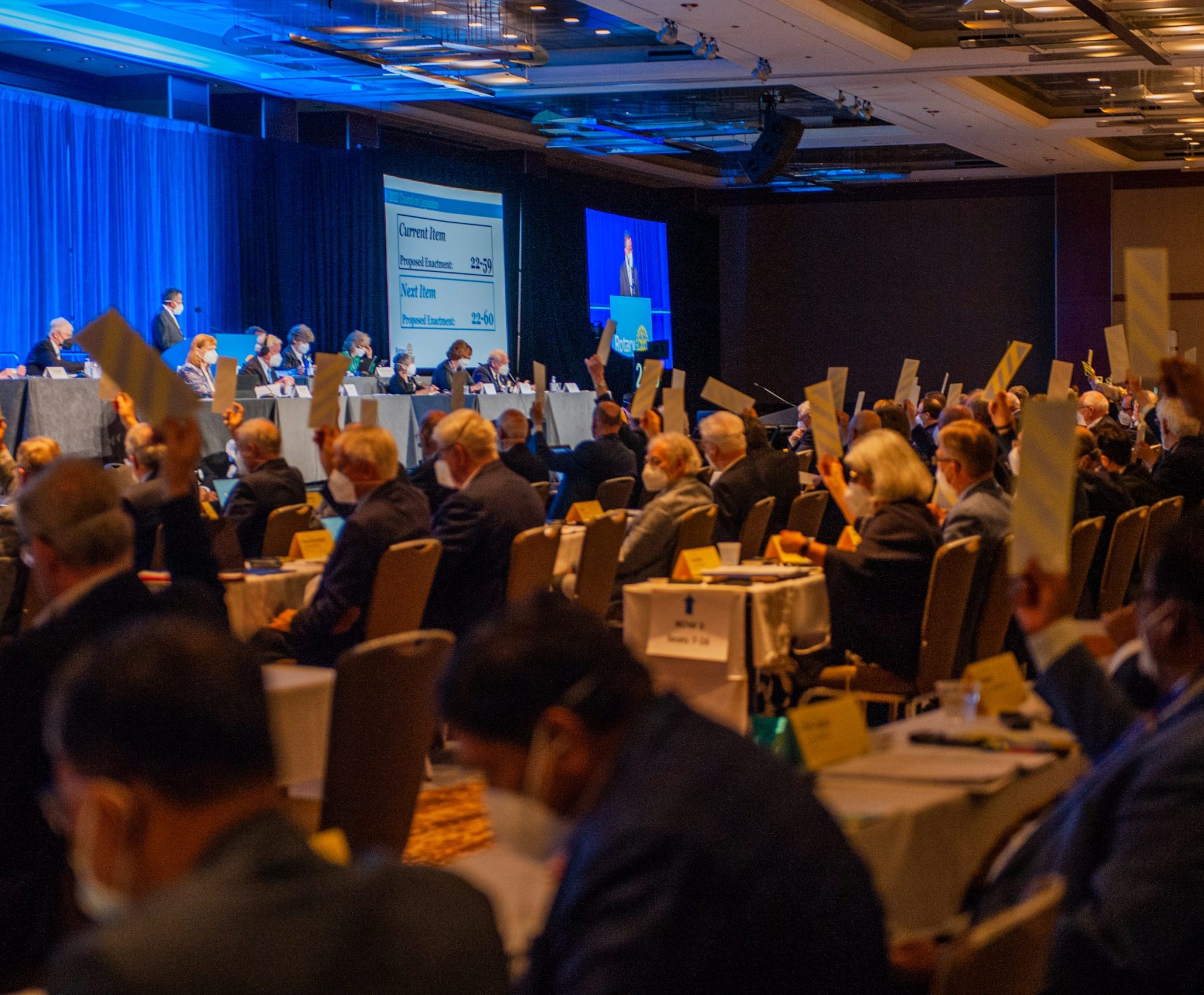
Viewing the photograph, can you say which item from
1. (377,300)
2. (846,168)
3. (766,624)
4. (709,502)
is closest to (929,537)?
(766,624)

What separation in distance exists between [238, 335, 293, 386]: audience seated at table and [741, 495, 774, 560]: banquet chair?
23.1 ft

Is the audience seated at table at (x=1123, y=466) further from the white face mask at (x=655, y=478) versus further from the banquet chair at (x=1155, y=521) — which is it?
the white face mask at (x=655, y=478)

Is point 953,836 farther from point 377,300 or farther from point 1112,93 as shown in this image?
point 377,300

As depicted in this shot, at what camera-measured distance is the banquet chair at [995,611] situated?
203 inches

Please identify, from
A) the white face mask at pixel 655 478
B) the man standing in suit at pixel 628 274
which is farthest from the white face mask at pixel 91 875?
the man standing in suit at pixel 628 274

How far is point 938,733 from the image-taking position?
2.91 m

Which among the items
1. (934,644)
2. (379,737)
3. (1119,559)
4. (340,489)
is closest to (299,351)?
(340,489)

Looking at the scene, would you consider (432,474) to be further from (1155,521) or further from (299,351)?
(299,351)

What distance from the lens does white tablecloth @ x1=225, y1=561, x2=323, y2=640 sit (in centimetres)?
522

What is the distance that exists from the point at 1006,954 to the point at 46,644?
67.6 inches

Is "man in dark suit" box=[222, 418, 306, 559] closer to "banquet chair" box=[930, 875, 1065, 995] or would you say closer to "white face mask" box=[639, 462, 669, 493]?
"white face mask" box=[639, 462, 669, 493]

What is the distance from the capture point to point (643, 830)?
4.53 feet

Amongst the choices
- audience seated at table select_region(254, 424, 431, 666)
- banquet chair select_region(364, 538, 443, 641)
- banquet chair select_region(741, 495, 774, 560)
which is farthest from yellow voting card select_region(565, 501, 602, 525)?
banquet chair select_region(364, 538, 443, 641)

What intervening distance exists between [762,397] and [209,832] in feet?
70.9
